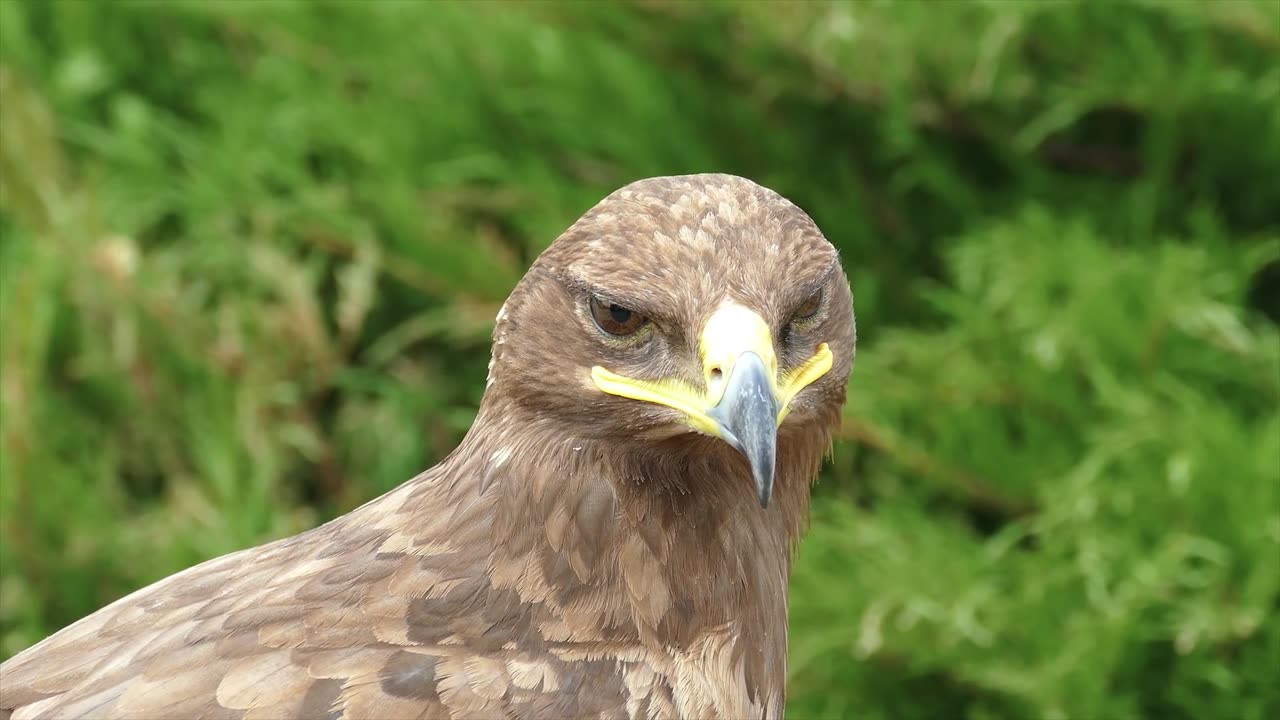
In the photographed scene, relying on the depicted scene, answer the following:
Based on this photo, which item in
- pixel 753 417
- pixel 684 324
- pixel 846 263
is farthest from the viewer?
pixel 846 263

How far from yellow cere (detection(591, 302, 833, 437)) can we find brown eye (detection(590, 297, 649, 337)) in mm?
47

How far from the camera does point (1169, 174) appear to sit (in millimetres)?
3172

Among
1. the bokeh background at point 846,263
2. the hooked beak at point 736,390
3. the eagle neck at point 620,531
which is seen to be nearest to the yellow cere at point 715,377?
the hooked beak at point 736,390

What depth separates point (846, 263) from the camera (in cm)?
335

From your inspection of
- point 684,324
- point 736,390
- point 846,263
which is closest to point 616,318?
point 684,324

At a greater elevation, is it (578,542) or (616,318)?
(616,318)

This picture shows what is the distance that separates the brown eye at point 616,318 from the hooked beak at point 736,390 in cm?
5

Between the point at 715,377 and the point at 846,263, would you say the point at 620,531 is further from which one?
the point at 846,263

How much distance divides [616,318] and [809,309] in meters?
0.23

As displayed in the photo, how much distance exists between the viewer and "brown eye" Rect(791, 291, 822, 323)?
6.36 feet

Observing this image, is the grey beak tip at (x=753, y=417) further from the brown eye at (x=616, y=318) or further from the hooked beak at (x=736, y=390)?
the brown eye at (x=616, y=318)

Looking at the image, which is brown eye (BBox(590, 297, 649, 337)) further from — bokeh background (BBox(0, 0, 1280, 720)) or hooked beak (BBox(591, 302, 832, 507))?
bokeh background (BBox(0, 0, 1280, 720))

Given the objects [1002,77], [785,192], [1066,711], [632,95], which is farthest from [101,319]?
[1066,711]

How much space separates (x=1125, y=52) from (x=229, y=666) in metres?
1.97
